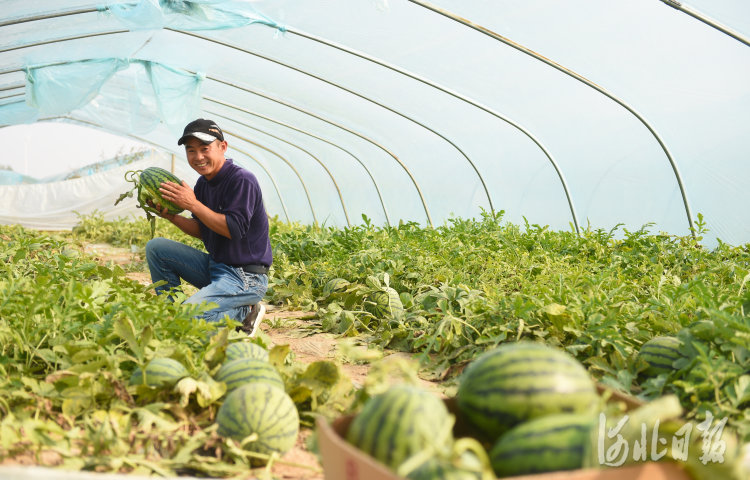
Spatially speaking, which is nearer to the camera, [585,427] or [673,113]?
[585,427]

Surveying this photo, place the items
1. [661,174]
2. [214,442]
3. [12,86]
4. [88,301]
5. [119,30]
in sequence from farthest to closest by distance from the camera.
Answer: [12,86] < [119,30] < [661,174] < [88,301] < [214,442]

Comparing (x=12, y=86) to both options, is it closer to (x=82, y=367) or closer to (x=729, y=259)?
(x=82, y=367)

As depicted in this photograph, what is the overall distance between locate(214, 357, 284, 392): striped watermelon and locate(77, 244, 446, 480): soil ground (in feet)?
0.88

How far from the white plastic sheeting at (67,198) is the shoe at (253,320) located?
15548 mm

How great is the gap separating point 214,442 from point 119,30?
26.3 feet

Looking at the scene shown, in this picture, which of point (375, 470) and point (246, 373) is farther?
point (246, 373)

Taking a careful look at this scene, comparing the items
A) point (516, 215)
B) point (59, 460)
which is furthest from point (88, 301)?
point (516, 215)

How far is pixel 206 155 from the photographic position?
427 cm

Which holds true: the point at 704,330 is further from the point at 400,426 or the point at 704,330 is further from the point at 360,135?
the point at 360,135

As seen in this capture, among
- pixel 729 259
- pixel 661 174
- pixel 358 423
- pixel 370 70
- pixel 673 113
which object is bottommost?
pixel 358 423

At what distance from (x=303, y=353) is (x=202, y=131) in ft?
5.81

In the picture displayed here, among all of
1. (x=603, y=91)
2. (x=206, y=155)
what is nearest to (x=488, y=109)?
(x=603, y=91)

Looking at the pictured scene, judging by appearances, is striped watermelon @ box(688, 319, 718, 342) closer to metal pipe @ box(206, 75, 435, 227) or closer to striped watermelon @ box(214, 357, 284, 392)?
striped watermelon @ box(214, 357, 284, 392)

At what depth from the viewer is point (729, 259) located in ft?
17.7
